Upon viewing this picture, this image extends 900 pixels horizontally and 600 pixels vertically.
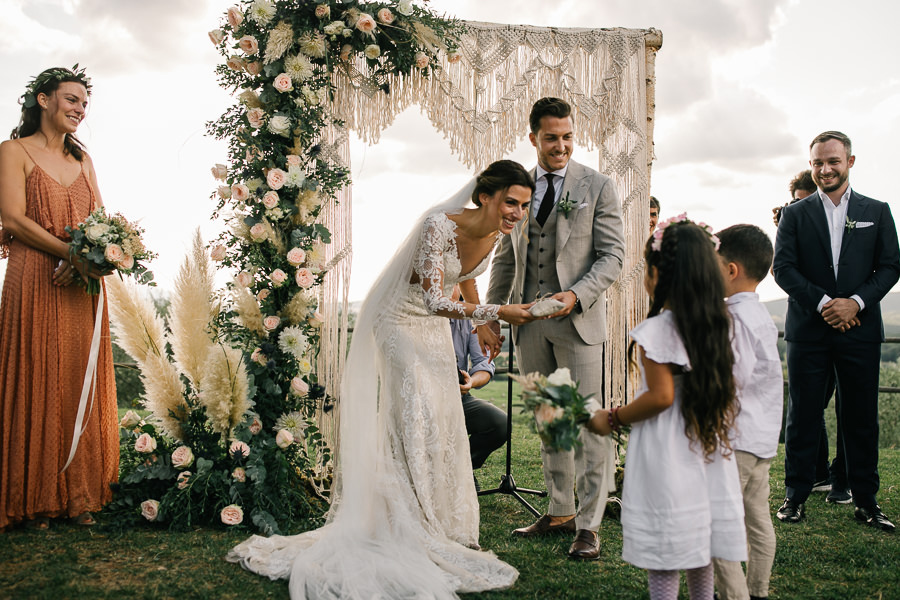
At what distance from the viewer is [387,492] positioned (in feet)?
10.4

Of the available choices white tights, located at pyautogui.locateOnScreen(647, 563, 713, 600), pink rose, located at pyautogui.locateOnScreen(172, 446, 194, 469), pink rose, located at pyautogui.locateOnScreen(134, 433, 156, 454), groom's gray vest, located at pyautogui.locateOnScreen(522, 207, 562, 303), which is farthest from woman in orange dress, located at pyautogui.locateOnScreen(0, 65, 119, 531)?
white tights, located at pyautogui.locateOnScreen(647, 563, 713, 600)

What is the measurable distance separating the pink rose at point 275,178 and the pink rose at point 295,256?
0.35m

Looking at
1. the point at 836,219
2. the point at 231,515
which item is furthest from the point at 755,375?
the point at 231,515

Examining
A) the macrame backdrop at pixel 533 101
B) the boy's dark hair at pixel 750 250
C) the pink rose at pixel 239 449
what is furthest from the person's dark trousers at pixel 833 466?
the pink rose at pixel 239 449

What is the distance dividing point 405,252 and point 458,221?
0.30 metres

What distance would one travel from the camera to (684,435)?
224 centimetres

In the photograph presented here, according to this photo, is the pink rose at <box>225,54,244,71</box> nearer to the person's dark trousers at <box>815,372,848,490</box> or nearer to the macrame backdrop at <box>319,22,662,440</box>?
the macrame backdrop at <box>319,22,662,440</box>

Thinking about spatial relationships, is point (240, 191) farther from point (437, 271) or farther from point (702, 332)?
point (702, 332)

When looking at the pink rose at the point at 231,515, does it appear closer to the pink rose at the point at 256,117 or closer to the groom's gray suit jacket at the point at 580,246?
the groom's gray suit jacket at the point at 580,246

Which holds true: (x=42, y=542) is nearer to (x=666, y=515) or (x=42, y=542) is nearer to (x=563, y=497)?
(x=563, y=497)

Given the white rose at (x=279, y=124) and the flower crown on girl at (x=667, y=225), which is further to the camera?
the white rose at (x=279, y=124)

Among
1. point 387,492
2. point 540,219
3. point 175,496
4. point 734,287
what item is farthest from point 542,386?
point 175,496

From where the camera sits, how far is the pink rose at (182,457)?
3611 mm

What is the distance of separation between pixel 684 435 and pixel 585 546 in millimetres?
1319
